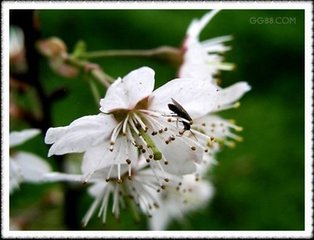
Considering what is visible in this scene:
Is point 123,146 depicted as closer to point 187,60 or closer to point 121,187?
point 121,187

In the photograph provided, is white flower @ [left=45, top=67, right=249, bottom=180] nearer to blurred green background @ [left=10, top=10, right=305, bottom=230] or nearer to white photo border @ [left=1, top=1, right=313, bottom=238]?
white photo border @ [left=1, top=1, right=313, bottom=238]

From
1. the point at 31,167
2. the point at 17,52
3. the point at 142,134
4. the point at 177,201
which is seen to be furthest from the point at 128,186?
the point at 17,52

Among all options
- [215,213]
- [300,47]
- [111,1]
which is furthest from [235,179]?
[111,1]

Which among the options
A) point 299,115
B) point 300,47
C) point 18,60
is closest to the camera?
point 18,60

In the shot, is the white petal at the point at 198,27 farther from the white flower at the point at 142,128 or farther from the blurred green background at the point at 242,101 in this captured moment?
the blurred green background at the point at 242,101

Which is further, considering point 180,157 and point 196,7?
point 196,7

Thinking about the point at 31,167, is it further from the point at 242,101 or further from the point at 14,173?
the point at 242,101
